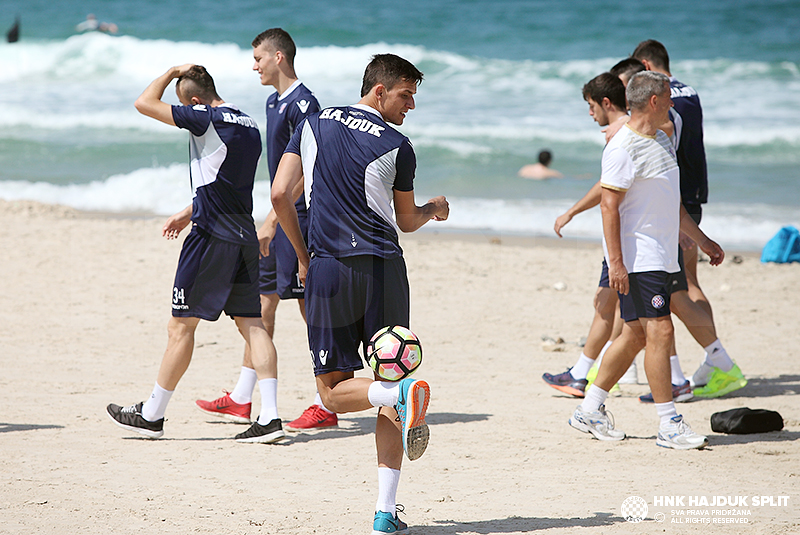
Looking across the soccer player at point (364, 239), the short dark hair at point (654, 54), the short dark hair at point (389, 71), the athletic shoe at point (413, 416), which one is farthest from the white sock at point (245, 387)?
the short dark hair at point (654, 54)

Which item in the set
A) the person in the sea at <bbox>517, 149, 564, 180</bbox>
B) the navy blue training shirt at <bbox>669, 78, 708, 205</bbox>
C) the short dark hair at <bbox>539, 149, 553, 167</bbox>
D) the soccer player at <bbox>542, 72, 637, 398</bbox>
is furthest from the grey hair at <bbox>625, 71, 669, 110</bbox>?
the short dark hair at <bbox>539, 149, 553, 167</bbox>

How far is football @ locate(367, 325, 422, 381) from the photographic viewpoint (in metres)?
3.55

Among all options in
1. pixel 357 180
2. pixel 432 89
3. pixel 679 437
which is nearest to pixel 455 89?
pixel 432 89

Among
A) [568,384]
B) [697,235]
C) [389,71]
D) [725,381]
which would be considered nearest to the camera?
[389,71]

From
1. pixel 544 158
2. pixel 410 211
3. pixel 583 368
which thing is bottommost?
pixel 583 368

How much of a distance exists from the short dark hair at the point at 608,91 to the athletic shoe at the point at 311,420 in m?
2.63

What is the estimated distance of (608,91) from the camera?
557cm

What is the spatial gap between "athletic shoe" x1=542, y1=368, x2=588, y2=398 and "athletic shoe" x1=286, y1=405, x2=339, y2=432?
1.69 m

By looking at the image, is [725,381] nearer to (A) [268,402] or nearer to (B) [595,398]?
(B) [595,398]

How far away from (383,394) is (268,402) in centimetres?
176

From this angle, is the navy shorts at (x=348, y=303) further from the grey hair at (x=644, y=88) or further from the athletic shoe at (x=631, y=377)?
the athletic shoe at (x=631, y=377)

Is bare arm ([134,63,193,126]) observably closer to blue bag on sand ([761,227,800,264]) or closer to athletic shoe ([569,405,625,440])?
athletic shoe ([569,405,625,440])

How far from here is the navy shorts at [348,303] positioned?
12.1 feet

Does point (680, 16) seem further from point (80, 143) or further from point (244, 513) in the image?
point (244, 513)
